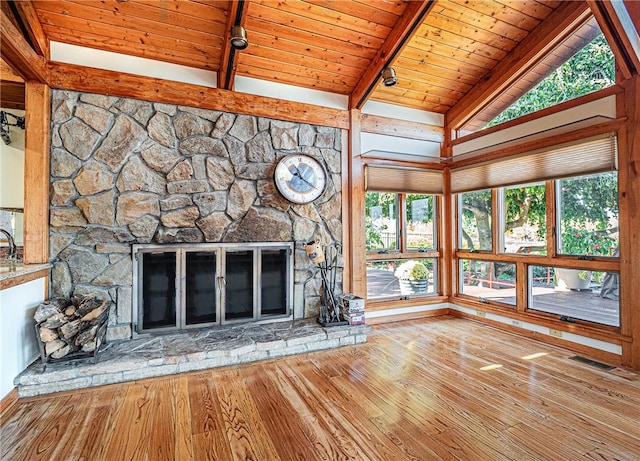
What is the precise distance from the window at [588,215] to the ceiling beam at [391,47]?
2.35 meters

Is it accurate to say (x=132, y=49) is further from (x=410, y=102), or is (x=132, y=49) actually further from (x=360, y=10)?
(x=410, y=102)

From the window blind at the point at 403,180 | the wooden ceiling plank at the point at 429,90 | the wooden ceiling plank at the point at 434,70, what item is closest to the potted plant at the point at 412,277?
the window blind at the point at 403,180

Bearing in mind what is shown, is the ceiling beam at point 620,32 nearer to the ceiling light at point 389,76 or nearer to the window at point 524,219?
the window at point 524,219

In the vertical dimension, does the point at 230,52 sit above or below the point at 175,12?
below

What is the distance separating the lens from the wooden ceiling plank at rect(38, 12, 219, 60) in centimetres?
286

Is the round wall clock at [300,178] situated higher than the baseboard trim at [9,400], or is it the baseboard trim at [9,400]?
the round wall clock at [300,178]

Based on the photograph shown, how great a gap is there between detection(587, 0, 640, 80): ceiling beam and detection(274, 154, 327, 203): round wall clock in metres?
2.91

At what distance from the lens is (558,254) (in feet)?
11.7

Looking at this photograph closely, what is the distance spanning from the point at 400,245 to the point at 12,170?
183 inches

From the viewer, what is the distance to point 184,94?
3.36 m

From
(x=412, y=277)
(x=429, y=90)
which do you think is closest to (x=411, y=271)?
(x=412, y=277)

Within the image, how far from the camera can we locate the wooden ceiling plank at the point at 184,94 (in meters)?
3.02

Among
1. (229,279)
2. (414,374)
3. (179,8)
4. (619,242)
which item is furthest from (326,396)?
(179,8)

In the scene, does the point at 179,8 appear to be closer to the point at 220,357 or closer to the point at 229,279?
the point at 229,279
